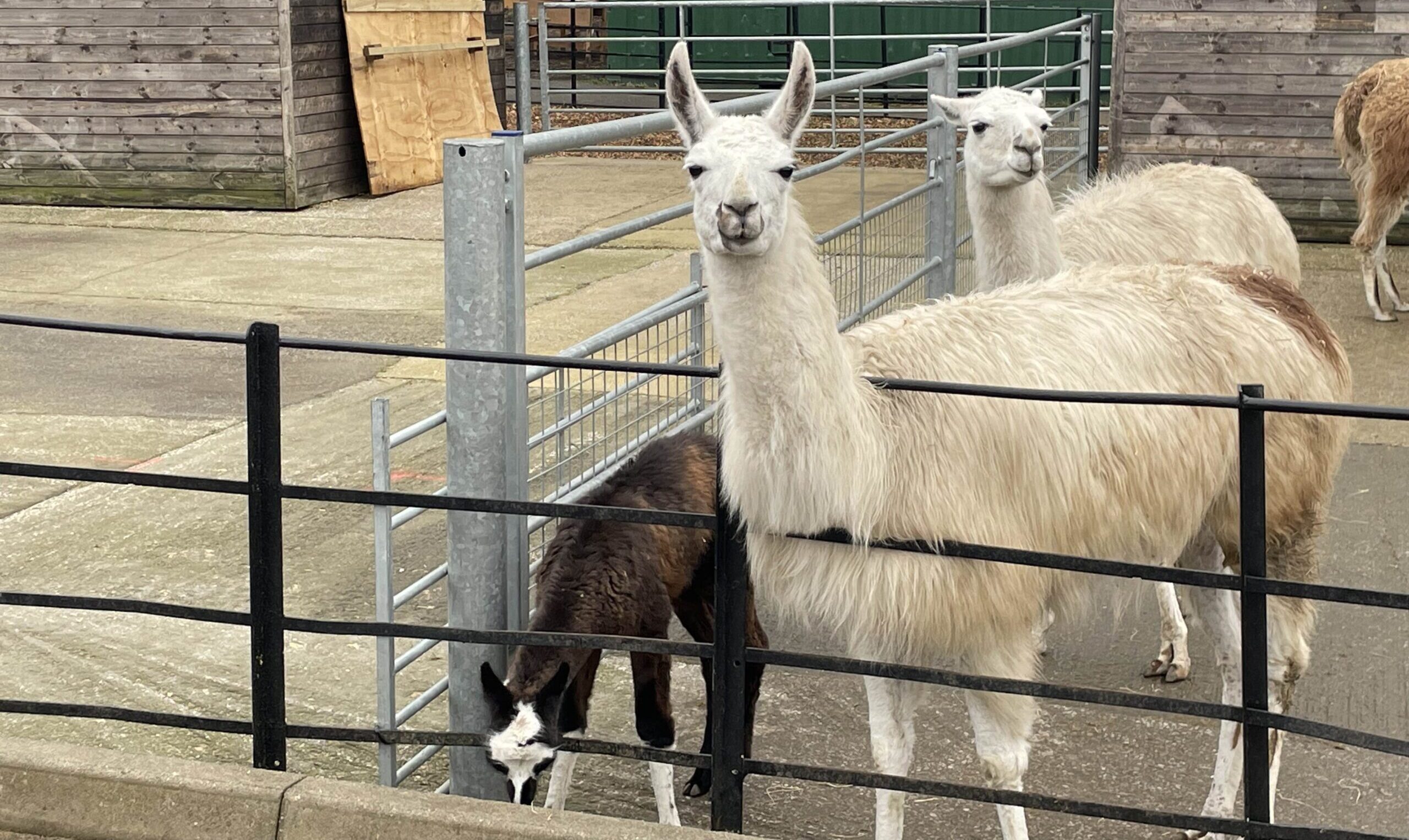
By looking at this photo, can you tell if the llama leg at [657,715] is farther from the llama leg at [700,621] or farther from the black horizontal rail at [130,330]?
the black horizontal rail at [130,330]

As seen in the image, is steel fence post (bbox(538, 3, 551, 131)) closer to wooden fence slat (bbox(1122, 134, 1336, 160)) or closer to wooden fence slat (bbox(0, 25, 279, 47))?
wooden fence slat (bbox(0, 25, 279, 47))

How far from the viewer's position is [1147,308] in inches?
162

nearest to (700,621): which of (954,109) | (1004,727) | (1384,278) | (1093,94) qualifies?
(1004,727)

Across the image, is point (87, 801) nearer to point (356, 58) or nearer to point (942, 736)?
point (942, 736)

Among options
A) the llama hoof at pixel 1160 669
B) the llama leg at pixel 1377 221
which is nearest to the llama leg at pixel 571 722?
the llama hoof at pixel 1160 669

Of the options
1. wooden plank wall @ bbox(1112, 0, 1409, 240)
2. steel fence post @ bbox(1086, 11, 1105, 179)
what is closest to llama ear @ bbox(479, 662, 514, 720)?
steel fence post @ bbox(1086, 11, 1105, 179)

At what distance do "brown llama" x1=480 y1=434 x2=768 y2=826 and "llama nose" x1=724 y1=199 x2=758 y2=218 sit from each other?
1.16 metres

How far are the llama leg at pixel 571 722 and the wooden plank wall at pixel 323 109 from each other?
10.8 metres

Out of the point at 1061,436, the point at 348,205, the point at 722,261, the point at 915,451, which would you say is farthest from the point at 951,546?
the point at 348,205

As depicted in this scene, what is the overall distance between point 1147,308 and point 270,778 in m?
2.45

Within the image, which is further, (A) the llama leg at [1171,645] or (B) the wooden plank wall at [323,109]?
(B) the wooden plank wall at [323,109]

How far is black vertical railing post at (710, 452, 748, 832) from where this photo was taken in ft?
11.5

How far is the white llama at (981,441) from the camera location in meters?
3.32

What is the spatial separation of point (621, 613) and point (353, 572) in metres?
2.23
